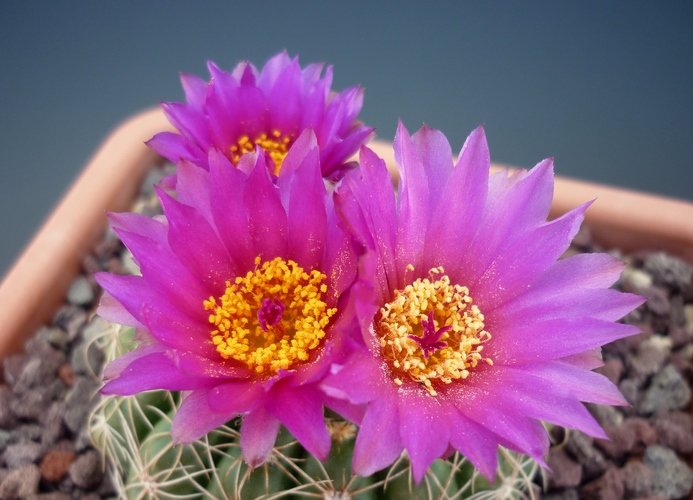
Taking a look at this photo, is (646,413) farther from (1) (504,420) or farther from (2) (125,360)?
(2) (125,360)

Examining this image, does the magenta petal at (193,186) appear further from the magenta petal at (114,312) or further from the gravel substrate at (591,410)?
the gravel substrate at (591,410)

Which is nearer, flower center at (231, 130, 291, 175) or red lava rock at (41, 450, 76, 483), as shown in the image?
flower center at (231, 130, 291, 175)

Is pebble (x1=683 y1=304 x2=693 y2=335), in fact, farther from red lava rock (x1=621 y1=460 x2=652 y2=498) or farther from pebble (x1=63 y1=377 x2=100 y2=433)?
pebble (x1=63 y1=377 x2=100 y2=433)

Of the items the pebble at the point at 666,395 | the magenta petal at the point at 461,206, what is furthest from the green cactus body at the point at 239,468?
the pebble at the point at 666,395

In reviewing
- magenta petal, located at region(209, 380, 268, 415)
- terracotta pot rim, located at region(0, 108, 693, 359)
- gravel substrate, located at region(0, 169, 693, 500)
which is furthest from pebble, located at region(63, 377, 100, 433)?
magenta petal, located at region(209, 380, 268, 415)

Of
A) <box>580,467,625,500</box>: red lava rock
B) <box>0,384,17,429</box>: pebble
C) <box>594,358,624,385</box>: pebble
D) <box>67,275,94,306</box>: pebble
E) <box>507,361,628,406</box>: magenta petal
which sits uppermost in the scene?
<box>507,361,628,406</box>: magenta petal
